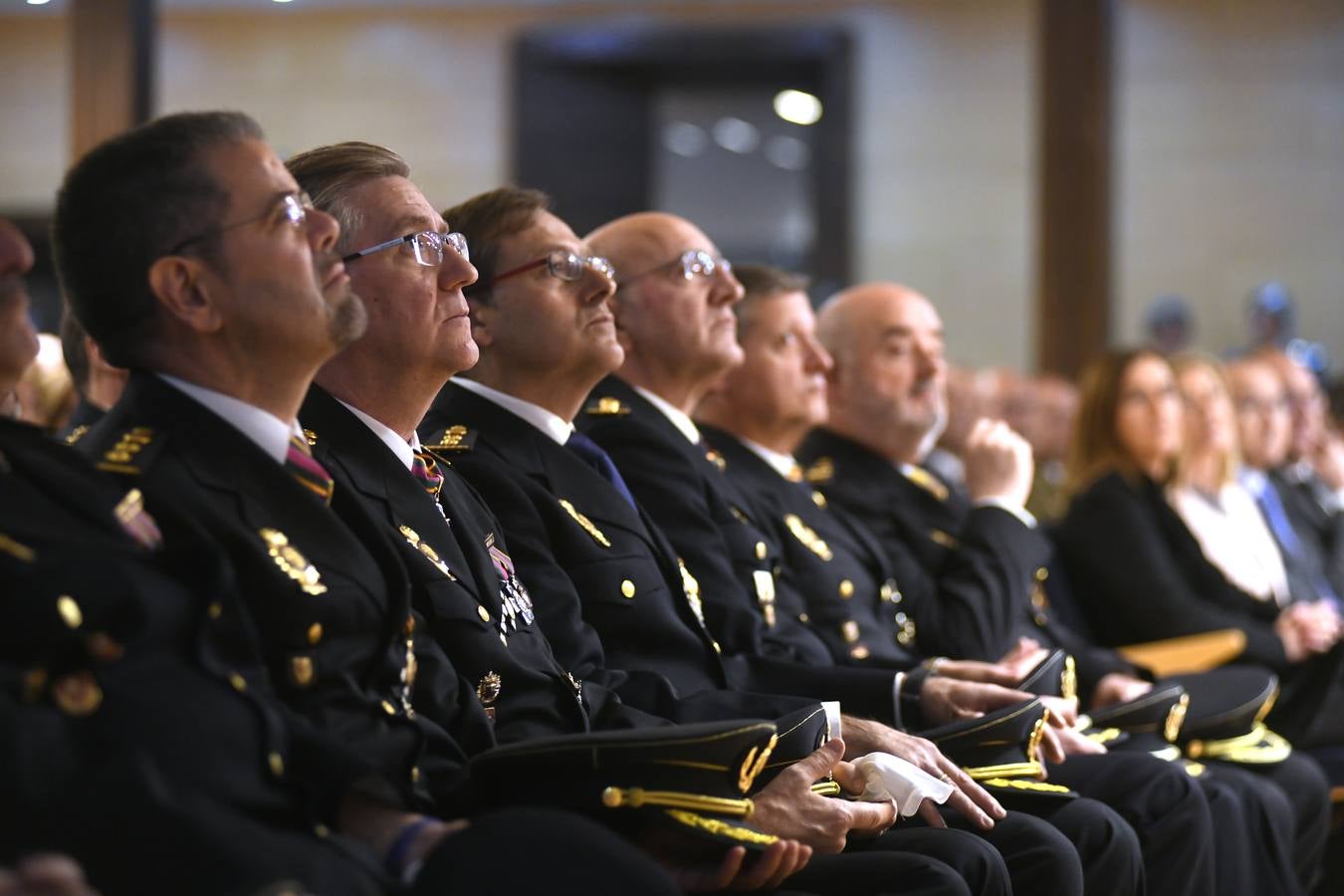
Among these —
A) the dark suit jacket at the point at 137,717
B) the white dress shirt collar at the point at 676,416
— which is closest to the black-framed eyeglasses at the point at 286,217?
the dark suit jacket at the point at 137,717

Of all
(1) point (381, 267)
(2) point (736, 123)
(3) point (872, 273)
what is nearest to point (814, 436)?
(1) point (381, 267)

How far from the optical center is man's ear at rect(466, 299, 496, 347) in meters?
2.43

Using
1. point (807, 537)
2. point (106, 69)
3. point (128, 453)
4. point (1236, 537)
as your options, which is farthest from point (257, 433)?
point (106, 69)

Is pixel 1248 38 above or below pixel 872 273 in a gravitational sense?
above

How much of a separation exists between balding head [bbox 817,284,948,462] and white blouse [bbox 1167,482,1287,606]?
34.5 inches

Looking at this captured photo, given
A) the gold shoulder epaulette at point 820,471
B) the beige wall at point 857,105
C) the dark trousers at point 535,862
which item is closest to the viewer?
the dark trousers at point 535,862

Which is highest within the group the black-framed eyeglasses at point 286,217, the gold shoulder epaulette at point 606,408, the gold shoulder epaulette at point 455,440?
the black-framed eyeglasses at point 286,217

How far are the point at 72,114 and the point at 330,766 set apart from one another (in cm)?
510

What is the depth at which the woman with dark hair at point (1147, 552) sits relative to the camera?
378 centimetres

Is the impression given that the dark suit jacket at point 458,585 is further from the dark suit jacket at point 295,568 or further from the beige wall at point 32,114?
the beige wall at point 32,114

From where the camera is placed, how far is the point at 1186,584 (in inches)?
156

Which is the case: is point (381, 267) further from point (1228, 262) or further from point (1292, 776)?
point (1228, 262)

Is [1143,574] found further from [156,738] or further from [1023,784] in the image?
[156,738]

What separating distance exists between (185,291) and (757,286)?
5.91 feet
